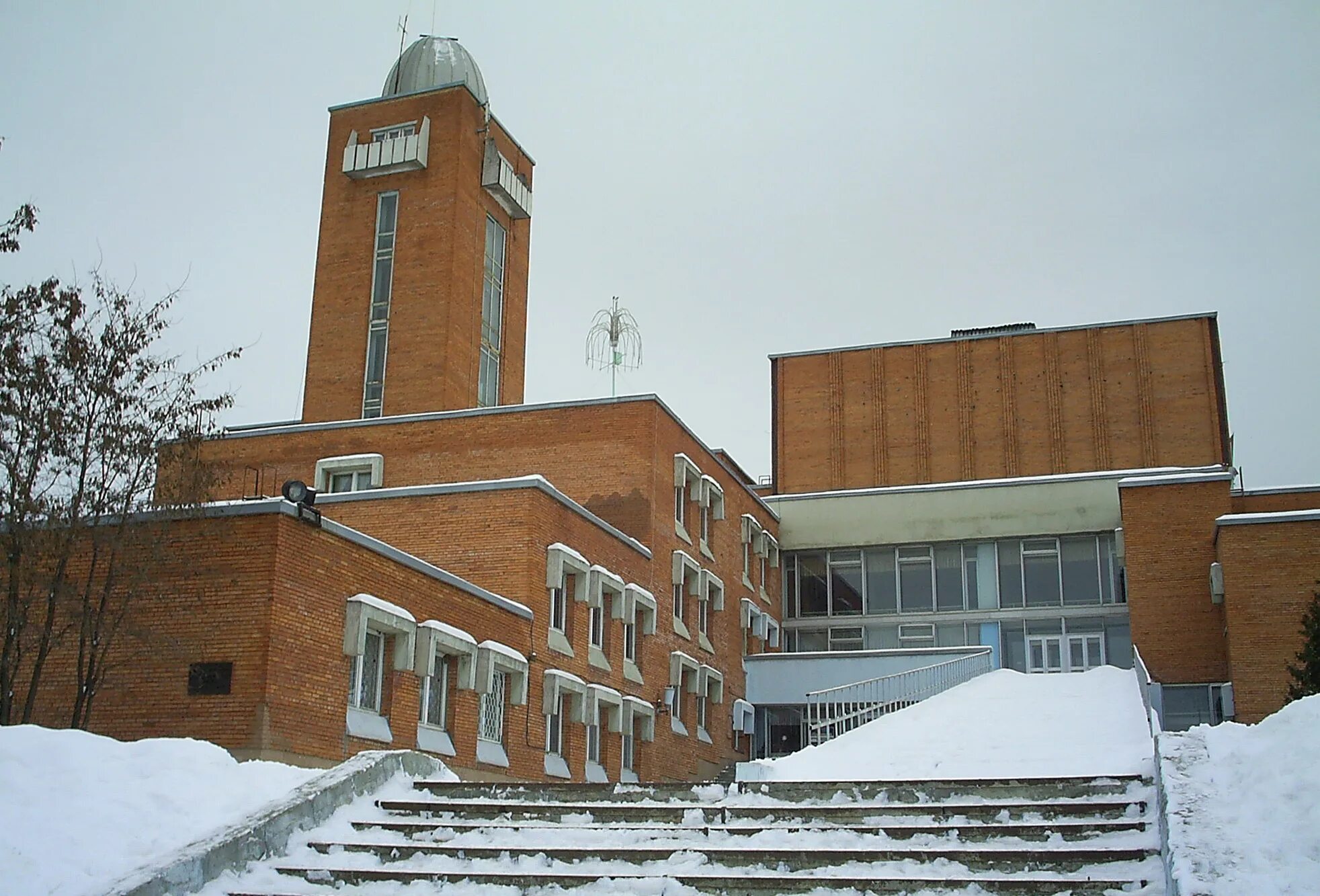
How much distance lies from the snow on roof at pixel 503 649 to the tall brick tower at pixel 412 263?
1989 cm

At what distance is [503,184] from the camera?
159 ft

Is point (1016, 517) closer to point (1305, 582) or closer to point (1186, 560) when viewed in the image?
point (1186, 560)

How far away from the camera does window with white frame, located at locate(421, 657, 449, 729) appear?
22.7 meters

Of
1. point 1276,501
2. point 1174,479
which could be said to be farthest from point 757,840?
point 1276,501

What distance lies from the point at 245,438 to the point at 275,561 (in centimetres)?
1834

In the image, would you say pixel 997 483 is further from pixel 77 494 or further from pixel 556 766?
pixel 77 494

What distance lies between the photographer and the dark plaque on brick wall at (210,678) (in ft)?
59.9

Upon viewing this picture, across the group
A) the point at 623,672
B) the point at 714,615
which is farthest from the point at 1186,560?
the point at 623,672

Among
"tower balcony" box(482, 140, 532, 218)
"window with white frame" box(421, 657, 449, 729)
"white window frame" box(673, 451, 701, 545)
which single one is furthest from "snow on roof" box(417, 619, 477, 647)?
"tower balcony" box(482, 140, 532, 218)

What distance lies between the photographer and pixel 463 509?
90.6 feet

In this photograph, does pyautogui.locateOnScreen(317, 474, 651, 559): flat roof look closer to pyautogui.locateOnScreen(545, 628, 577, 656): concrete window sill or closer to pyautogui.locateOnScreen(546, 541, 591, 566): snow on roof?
pyautogui.locateOnScreen(546, 541, 591, 566): snow on roof

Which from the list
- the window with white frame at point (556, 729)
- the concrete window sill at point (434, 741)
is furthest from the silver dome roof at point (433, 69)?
the concrete window sill at point (434, 741)

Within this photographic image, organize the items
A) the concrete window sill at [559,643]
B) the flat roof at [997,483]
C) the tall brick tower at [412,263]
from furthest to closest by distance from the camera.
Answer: the tall brick tower at [412,263] < the flat roof at [997,483] < the concrete window sill at [559,643]

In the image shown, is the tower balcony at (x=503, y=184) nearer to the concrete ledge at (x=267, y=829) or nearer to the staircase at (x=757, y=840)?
the concrete ledge at (x=267, y=829)
